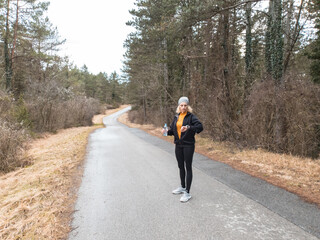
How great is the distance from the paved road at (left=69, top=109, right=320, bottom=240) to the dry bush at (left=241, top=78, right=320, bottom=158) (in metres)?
3.40

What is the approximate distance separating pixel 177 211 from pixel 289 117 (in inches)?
236

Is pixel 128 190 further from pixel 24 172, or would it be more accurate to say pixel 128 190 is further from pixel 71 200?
pixel 24 172

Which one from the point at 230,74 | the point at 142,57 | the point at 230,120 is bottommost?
the point at 230,120

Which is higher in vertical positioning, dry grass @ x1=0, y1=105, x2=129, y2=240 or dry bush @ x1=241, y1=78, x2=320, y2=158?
dry bush @ x1=241, y1=78, x2=320, y2=158

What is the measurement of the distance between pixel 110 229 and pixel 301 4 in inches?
545

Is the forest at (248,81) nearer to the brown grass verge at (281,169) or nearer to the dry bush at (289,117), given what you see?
the dry bush at (289,117)

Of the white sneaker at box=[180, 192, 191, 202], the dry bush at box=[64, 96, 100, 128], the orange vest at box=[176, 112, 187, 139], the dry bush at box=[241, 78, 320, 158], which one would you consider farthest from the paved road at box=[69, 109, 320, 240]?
the dry bush at box=[64, 96, 100, 128]

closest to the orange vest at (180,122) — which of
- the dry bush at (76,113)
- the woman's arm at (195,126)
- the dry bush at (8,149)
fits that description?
the woman's arm at (195,126)

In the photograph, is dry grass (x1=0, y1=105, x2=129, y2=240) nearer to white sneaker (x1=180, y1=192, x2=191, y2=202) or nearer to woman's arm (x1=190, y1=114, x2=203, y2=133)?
white sneaker (x1=180, y1=192, x2=191, y2=202)

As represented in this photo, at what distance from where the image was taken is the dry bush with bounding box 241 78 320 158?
6.86 m

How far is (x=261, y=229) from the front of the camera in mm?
2887

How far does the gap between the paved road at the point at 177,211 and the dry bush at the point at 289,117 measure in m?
3.40

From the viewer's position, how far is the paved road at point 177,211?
112 inches

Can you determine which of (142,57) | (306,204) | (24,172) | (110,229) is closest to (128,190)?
(110,229)
